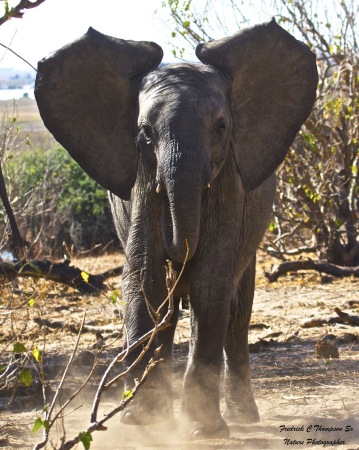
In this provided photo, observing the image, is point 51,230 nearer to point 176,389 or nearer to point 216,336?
point 176,389

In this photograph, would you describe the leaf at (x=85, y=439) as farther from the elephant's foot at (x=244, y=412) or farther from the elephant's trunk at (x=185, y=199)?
the elephant's foot at (x=244, y=412)

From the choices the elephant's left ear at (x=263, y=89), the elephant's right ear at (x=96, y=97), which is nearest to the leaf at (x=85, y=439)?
the elephant's right ear at (x=96, y=97)

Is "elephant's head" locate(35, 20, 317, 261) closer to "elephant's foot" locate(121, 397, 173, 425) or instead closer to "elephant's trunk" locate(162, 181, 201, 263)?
"elephant's trunk" locate(162, 181, 201, 263)

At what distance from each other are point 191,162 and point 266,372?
8.19ft

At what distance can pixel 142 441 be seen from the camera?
510 centimetres

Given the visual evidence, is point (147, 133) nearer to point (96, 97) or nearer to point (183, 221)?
point (183, 221)

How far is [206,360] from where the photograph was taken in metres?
5.21

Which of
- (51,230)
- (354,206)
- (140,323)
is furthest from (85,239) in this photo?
(140,323)

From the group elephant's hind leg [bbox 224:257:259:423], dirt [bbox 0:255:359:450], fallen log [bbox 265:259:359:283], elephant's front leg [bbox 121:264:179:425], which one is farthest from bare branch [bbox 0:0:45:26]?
fallen log [bbox 265:259:359:283]

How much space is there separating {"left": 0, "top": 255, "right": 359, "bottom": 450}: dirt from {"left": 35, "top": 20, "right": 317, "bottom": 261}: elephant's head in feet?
2.67

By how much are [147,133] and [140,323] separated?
0.94 meters

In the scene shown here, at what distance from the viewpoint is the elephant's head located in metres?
5.08

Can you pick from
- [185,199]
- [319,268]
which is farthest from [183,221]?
[319,268]

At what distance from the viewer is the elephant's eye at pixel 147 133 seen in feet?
16.9
